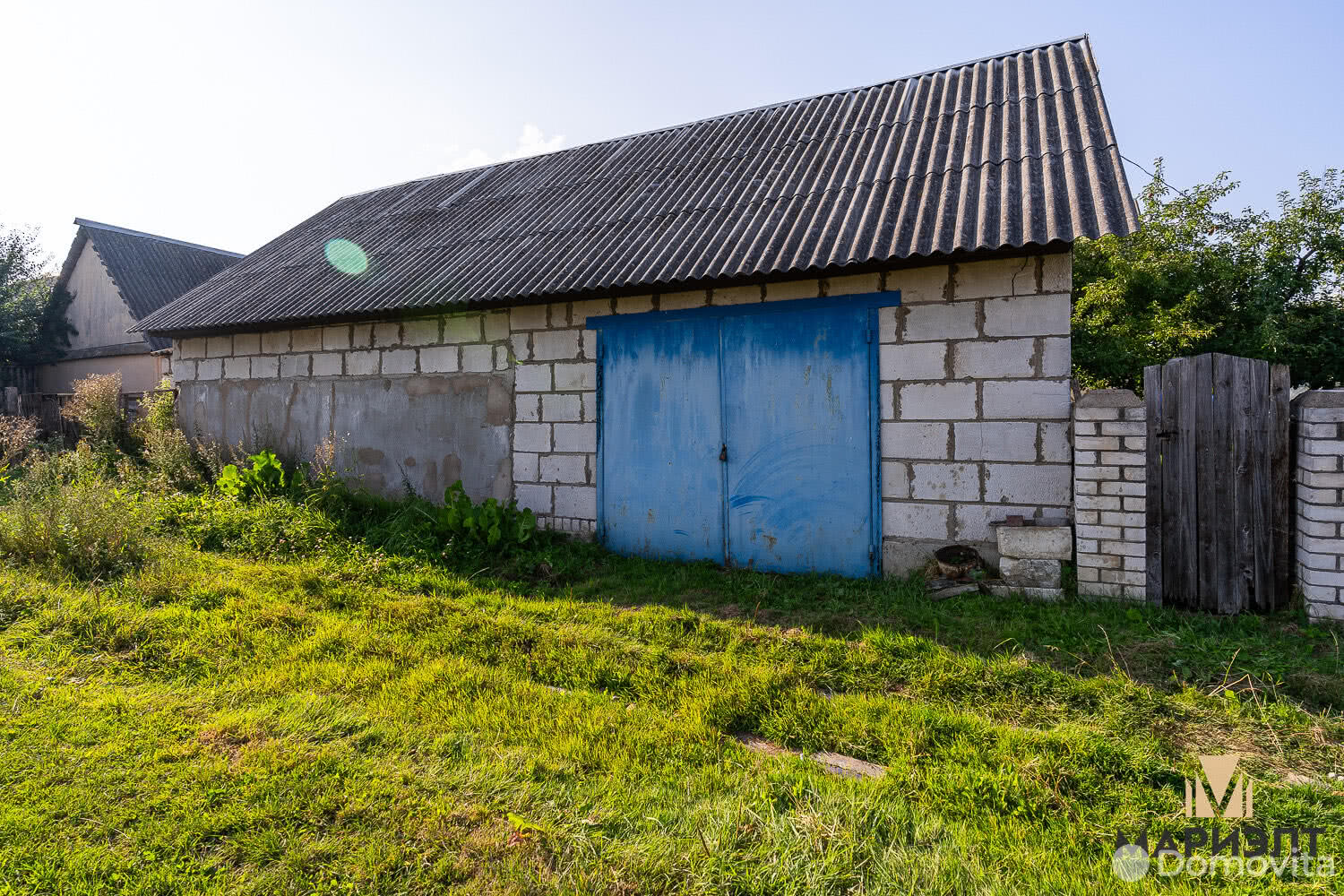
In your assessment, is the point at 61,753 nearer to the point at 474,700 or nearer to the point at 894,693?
the point at 474,700

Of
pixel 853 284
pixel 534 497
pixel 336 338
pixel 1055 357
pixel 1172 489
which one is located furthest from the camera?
pixel 336 338

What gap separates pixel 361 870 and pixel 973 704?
8.98ft

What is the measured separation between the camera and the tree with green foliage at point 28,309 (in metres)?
20.2

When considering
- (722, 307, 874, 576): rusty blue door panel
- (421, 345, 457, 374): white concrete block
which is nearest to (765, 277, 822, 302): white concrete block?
(722, 307, 874, 576): rusty blue door panel

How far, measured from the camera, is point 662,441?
6.29 meters

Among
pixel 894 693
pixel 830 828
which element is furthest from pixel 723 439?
pixel 830 828

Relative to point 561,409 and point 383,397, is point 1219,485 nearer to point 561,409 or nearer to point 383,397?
point 561,409

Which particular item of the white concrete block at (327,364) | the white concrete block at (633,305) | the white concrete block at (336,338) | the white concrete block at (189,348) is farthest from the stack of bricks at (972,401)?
the white concrete block at (189,348)

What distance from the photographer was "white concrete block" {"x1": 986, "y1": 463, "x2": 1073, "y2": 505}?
196 inches

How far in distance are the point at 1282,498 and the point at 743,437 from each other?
3.71 metres

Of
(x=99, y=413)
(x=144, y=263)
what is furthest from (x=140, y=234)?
(x=99, y=413)

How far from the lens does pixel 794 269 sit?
17.5ft

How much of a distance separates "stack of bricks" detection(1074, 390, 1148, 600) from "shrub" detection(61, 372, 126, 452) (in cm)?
1221

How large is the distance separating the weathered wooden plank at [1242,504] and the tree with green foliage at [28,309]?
2800 centimetres
